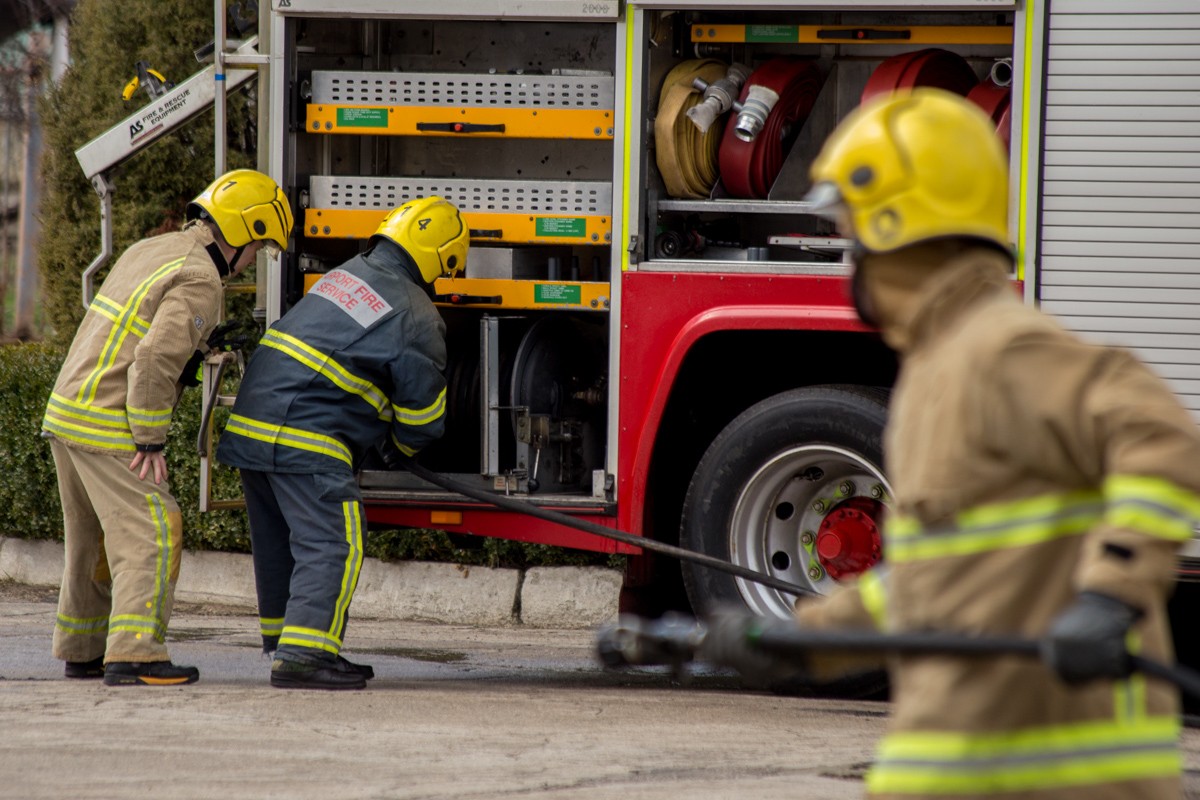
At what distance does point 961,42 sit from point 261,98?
2.54 meters

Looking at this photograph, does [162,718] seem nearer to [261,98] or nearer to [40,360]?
[261,98]

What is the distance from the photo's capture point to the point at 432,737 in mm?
4488

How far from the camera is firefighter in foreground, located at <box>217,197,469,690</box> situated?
5.30m

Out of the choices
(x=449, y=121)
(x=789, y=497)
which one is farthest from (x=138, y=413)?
(x=789, y=497)

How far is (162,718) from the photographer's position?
470 cm

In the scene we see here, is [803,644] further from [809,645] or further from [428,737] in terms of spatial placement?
[428,737]

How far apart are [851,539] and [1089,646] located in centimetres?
340

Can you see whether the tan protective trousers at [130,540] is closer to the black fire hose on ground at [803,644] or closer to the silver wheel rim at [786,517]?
the silver wheel rim at [786,517]

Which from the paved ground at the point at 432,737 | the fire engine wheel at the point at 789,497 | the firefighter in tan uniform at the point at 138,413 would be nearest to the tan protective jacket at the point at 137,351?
the firefighter in tan uniform at the point at 138,413

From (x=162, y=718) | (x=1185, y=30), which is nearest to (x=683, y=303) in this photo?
(x=1185, y=30)

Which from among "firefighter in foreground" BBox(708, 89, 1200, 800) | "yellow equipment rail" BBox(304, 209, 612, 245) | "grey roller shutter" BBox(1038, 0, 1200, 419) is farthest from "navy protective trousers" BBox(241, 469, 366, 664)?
"firefighter in foreground" BBox(708, 89, 1200, 800)

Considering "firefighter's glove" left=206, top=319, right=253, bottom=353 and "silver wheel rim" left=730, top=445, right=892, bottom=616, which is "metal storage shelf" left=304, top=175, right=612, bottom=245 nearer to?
"firefighter's glove" left=206, top=319, right=253, bottom=353

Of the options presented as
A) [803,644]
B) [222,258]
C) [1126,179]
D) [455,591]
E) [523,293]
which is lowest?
[455,591]

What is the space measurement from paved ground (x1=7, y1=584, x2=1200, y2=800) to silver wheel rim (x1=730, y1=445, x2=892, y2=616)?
39cm
